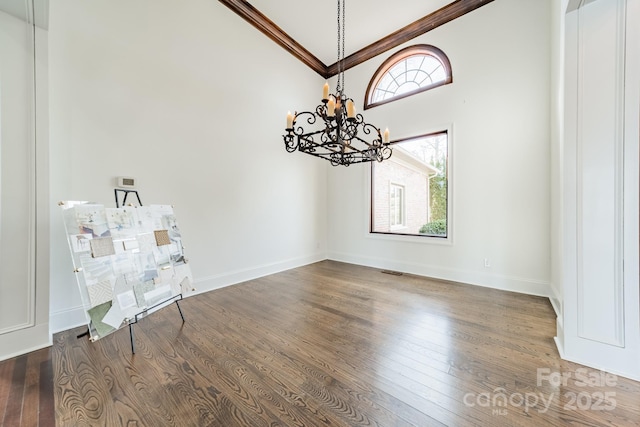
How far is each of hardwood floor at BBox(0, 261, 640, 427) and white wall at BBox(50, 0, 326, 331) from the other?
3.79ft

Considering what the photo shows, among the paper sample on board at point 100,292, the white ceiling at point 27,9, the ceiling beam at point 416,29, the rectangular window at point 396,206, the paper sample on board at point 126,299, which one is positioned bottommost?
the paper sample on board at point 126,299

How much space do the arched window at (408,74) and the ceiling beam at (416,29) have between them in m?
0.21

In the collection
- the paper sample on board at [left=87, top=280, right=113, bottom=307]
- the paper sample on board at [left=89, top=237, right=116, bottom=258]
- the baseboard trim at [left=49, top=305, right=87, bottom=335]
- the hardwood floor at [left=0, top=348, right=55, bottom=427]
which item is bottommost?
the hardwood floor at [left=0, top=348, right=55, bottom=427]

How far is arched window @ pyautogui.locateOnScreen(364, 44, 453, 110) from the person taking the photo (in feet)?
13.1

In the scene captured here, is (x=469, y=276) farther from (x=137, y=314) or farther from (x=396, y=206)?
(x=137, y=314)

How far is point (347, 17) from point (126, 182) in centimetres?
409

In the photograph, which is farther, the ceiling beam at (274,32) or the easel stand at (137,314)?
the ceiling beam at (274,32)

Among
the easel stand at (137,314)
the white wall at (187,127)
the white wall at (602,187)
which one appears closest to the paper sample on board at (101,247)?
the easel stand at (137,314)

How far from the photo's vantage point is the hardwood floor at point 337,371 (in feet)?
4.48

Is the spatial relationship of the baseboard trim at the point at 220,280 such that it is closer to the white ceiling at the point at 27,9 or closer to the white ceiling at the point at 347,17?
the white ceiling at the point at 27,9

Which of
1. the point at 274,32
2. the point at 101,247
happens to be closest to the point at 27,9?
the point at 101,247

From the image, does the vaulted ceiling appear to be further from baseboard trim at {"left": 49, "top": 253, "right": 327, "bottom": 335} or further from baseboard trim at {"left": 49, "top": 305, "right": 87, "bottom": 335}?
baseboard trim at {"left": 49, "top": 305, "right": 87, "bottom": 335}

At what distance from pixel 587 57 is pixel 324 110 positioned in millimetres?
1974

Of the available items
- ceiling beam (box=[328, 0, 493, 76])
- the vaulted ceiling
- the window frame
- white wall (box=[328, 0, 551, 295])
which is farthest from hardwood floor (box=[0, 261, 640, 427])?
A: the vaulted ceiling
